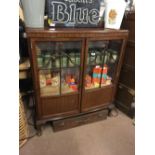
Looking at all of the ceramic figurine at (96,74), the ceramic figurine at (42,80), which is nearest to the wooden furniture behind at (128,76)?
the ceramic figurine at (96,74)

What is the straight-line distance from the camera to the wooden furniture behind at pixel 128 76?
69.3 inches

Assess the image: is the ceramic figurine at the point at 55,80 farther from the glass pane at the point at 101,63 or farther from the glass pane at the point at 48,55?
the glass pane at the point at 101,63

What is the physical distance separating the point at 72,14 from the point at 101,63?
66cm

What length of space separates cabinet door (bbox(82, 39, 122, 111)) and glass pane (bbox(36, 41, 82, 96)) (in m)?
0.15

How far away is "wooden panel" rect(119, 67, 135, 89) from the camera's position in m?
1.88

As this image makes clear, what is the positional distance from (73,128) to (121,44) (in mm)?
1167

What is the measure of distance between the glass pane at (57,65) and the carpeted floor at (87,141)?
20.3 inches

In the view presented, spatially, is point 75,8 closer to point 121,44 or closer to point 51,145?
point 121,44

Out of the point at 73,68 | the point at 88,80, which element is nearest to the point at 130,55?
the point at 88,80

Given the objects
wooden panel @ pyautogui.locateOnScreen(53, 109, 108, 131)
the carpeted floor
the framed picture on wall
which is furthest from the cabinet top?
the carpeted floor

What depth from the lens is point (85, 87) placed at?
1714 mm

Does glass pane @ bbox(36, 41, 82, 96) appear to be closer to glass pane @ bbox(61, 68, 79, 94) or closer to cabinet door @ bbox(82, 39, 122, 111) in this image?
glass pane @ bbox(61, 68, 79, 94)
